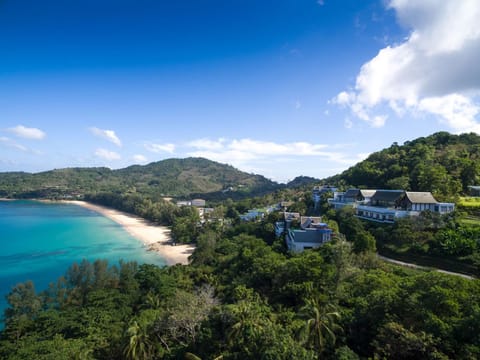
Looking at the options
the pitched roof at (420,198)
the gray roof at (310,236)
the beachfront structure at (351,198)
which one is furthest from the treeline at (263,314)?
the beachfront structure at (351,198)

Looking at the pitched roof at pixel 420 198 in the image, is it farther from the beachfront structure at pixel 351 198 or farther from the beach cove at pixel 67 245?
the beach cove at pixel 67 245

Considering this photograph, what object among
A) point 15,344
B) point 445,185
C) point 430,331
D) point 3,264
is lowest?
point 3,264

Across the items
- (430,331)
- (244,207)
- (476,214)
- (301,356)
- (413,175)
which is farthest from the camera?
(244,207)

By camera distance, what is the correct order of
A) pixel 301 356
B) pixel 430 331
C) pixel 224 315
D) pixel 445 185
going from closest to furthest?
pixel 301 356 < pixel 430 331 < pixel 224 315 < pixel 445 185

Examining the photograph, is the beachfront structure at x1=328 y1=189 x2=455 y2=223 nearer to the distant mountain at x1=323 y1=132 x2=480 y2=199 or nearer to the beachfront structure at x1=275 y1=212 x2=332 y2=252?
the distant mountain at x1=323 y1=132 x2=480 y2=199

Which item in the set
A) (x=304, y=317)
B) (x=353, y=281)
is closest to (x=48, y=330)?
(x=304, y=317)

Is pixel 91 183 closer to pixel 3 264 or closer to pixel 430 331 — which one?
pixel 3 264
